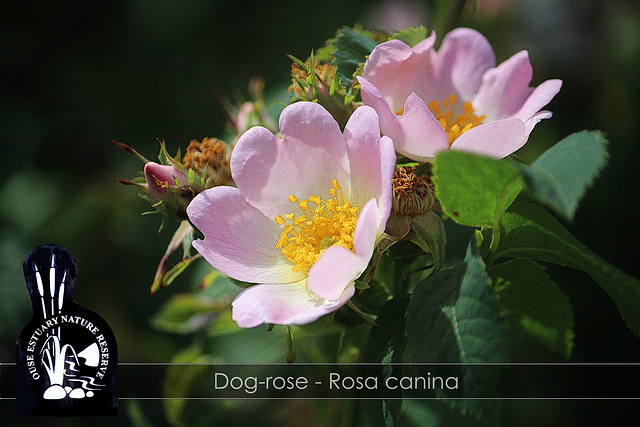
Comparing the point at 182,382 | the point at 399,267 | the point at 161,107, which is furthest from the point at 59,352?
the point at 161,107

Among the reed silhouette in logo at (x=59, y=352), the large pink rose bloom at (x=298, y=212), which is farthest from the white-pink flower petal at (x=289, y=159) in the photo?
the reed silhouette in logo at (x=59, y=352)

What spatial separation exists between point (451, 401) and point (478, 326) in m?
0.09

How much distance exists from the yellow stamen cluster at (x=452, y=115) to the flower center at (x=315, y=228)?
0.22 m

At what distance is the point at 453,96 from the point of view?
0.97 metres

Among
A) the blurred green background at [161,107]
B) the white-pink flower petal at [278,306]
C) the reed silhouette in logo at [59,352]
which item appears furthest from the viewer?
the blurred green background at [161,107]

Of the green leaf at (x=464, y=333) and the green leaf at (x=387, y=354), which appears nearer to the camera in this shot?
the green leaf at (x=464, y=333)

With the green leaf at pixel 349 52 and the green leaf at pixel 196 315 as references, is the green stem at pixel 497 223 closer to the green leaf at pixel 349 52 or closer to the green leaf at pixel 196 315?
the green leaf at pixel 349 52

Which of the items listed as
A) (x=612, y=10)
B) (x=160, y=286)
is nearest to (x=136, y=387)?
(x=160, y=286)

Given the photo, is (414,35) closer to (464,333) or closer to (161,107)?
(464,333)

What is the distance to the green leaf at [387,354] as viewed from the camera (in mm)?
765

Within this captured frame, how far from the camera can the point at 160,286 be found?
84 centimetres

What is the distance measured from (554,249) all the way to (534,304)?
0.58 ft

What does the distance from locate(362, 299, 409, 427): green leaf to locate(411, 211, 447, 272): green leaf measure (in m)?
0.10

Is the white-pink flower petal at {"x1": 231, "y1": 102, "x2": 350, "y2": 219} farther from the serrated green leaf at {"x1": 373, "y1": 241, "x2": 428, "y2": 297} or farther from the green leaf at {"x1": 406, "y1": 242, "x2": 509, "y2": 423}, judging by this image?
the green leaf at {"x1": 406, "y1": 242, "x2": 509, "y2": 423}
